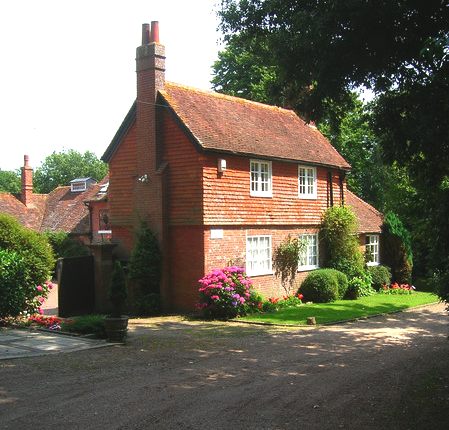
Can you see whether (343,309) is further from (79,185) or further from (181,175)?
(79,185)

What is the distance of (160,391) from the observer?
8.84 m

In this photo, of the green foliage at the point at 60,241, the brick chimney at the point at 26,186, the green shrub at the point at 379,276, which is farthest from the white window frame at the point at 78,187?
the green shrub at the point at 379,276

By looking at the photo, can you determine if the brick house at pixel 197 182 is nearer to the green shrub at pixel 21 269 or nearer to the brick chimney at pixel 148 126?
the brick chimney at pixel 148 126

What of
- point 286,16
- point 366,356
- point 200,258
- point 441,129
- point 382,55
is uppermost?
point 286,16

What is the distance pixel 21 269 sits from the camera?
649 inches

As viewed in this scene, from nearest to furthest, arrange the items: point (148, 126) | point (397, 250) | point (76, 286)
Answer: point (76, 286) → point (148, 126) → point (397, 250)

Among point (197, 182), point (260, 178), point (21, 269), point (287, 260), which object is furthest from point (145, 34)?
point (287, 260)

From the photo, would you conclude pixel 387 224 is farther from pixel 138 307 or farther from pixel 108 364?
pixel 108 364

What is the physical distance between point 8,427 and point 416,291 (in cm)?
2500

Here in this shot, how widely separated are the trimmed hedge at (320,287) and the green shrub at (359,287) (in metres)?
1.23

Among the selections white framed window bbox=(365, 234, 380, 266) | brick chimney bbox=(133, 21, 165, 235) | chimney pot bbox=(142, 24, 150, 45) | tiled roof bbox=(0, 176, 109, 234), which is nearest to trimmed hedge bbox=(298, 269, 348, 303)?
white framed window bbox=(365, 234, 380, 266)

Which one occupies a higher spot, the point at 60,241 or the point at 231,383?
the point at 60,241

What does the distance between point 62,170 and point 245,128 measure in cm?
6466

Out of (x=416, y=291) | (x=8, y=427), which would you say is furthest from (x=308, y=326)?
(x=416, y=291)
